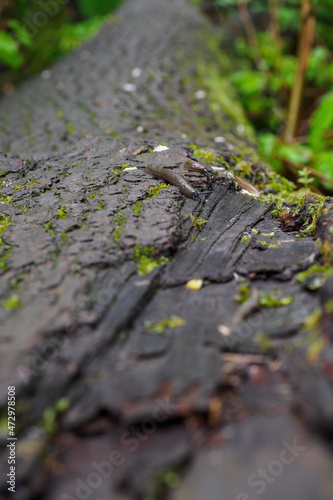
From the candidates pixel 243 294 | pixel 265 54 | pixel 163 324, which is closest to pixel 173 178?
pixel 243 294

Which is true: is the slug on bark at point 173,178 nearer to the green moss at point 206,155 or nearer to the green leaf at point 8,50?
the green moss at point 206,155

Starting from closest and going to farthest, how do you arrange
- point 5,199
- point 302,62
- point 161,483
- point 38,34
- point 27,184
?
1. point 161,483
2. point 5,199
3. point 27,184
4. point 302,62
5. point 38,34

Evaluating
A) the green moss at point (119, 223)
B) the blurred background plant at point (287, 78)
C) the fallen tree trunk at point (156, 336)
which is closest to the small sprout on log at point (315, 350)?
the fallen tree trunk at point (156, 336)

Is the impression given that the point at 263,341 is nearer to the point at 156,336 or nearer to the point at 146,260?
the point at 156,336

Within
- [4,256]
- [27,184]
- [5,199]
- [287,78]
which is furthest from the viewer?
[287,78]

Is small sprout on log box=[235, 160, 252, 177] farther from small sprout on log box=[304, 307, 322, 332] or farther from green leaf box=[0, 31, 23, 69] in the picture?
green leaf box=[0, 31, 23, 69]

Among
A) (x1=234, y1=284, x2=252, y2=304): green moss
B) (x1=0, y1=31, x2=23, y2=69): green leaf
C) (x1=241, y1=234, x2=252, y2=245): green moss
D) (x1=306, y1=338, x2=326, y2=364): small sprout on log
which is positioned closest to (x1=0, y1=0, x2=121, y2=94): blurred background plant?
(x1=0, y1=31, x2=23, y2=69): green leaf
